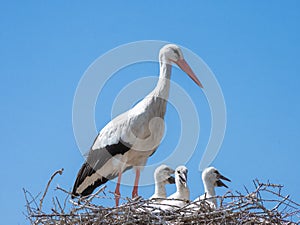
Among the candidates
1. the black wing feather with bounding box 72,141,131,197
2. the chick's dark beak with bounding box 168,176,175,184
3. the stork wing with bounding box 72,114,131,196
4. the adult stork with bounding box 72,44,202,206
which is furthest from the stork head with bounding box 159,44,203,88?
the chick's dark beak with bounding box 168,176,175,184

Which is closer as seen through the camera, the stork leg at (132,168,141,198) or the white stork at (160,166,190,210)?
the white stork at (160,166,190,210)

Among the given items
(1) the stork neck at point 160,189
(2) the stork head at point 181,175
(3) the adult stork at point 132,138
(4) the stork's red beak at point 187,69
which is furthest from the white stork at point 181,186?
(4) the stork's red beak at point 187,69

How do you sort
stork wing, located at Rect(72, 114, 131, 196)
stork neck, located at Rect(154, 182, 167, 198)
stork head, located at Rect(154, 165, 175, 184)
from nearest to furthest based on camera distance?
stork neck, located at Rect(154, 182, 167, 198)
stork head, located at Rect(154, 165, 175, 184)
stork wing, located at Rect(72, 114, 131, 196)

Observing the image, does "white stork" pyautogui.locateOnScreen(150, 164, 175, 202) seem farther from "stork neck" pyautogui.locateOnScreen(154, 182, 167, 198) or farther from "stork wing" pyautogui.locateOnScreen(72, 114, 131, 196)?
"stork wing" pyautogui.locateOnScreen(72, 114, 131, 196)

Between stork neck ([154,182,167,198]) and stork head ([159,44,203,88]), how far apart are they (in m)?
1.33

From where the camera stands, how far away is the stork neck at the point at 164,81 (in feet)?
29.8

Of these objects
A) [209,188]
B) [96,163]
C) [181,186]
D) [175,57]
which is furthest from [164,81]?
[181,186]

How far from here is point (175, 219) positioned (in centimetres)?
659

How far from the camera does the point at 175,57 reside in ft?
30.6

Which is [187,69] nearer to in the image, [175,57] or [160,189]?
[175,57]

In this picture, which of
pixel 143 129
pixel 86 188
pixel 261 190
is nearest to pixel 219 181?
pixel 143 129

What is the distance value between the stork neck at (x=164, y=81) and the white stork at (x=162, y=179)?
77 centimetres

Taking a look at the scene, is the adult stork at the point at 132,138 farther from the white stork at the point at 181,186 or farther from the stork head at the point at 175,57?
the white stork at the point at 181,186

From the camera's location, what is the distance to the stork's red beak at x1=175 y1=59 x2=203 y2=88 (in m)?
9.36
